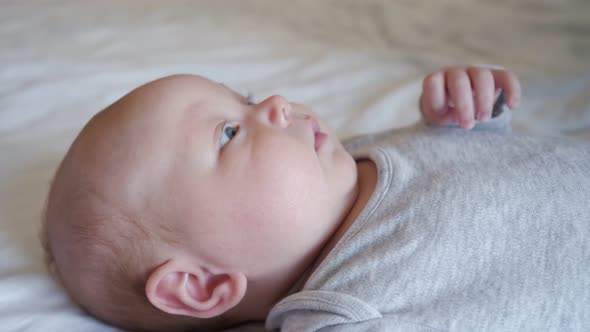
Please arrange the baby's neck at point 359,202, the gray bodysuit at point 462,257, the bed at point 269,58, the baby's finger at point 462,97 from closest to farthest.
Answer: the gray bodysuit at point 462,257, the baby's neck at point 359,202, the baby's finger at point 462,97, the bed at point 269,58

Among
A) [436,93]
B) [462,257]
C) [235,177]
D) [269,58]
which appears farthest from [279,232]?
[269,58]

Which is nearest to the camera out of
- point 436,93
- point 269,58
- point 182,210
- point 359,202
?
point 182,210

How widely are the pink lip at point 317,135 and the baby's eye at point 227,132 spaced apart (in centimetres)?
13

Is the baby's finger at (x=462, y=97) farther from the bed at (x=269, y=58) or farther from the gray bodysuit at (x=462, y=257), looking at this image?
the bed at (x=269, y=58)

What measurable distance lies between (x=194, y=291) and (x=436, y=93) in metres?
0.52

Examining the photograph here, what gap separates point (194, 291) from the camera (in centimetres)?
74

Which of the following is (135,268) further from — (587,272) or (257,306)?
(587,272)

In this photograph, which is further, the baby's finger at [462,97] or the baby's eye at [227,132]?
the baby's finger at [462,97]

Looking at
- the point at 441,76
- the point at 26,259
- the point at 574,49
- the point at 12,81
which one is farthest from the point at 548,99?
the point at 12,81

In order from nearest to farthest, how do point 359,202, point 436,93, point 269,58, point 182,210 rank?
point 182,210 → point 359,202 → point 436,93 → point 269,58

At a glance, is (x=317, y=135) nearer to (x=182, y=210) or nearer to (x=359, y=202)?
(x=359, y=202)

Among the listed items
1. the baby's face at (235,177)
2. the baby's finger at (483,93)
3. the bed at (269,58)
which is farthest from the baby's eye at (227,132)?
the baby's finger at (483,93)

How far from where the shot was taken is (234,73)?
1.42m

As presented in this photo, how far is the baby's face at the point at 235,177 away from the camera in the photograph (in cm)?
72
